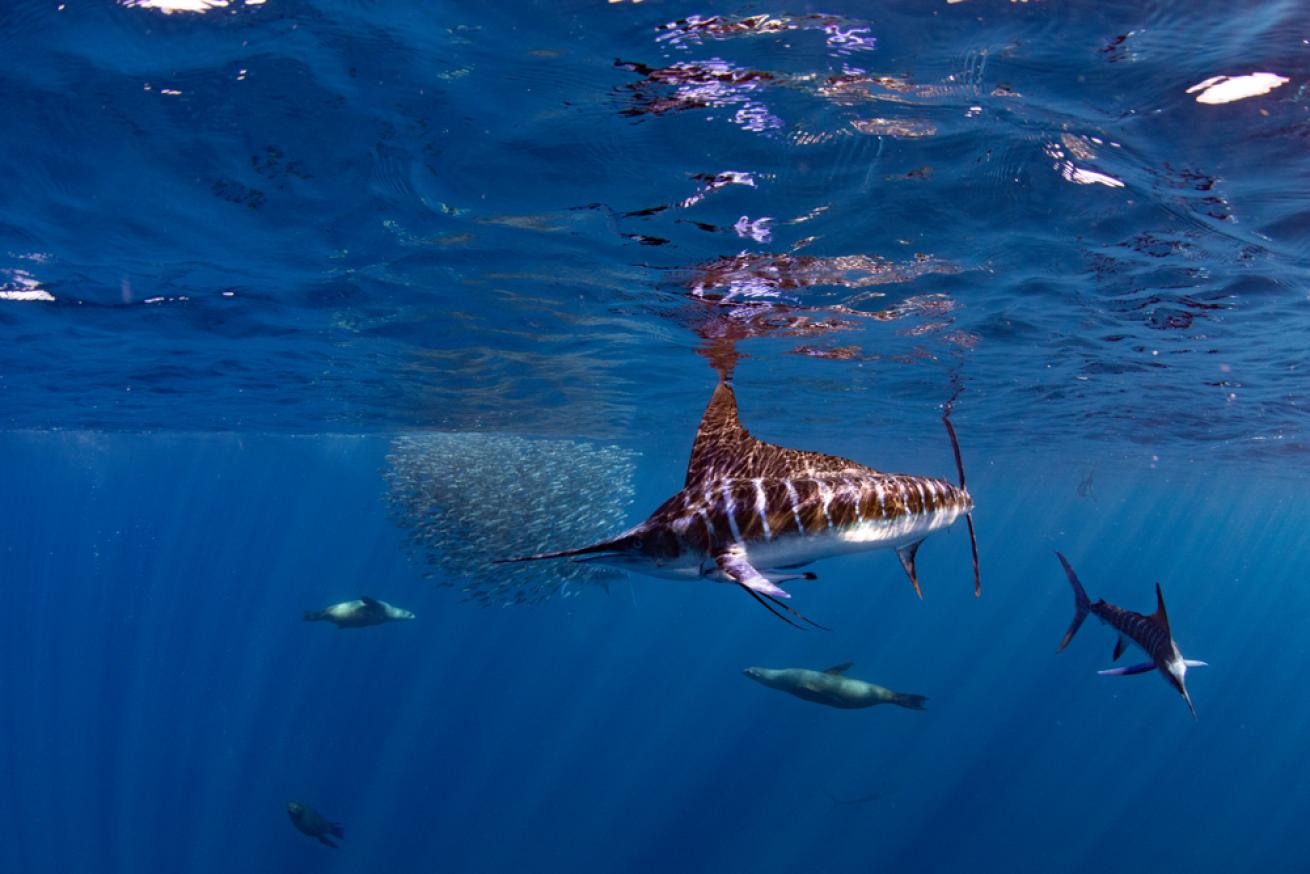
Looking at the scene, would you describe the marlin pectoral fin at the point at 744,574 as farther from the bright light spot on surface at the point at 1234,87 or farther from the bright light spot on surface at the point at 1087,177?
the bright light spot on surface at the point at 1087,177

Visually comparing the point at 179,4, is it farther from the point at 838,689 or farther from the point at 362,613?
the point at 838,689

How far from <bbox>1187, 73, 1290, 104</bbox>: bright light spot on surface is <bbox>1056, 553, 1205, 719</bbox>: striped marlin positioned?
186 inches

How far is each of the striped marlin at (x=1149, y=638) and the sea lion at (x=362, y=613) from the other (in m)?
13.1

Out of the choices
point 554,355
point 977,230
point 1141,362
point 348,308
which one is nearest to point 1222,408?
point 1141,362

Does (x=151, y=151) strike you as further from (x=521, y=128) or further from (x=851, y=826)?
(x=851, y=826)

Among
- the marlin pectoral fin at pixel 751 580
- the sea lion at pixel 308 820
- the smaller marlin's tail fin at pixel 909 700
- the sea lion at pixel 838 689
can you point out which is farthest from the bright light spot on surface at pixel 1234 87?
the sea lion at pixel 308 820

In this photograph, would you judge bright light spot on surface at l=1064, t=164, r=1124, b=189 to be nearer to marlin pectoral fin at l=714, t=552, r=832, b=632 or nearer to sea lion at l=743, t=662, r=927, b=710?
marlin pectoral fin at l=714, t=552, r=832, b=632

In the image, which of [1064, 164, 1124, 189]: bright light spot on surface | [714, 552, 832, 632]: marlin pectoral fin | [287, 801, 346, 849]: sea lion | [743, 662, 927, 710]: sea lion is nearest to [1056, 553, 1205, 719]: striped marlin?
[714, 552, 832, 632]: marlin pectoral fin

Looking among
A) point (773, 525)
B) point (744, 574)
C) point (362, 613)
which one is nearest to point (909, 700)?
point (362, 613)

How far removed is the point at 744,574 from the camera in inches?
102

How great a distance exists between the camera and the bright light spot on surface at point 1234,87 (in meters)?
6.69

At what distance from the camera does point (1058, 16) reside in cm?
609

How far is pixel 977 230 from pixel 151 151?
35.1 feet

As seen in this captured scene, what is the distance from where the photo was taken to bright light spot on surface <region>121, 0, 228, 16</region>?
6348 mm
